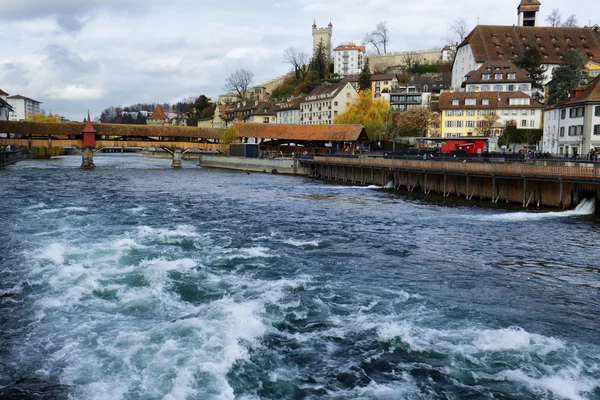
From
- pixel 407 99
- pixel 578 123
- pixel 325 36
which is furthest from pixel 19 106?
pixel 578 123

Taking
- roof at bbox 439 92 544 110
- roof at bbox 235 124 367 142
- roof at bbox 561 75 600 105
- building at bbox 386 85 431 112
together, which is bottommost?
roof at bbox 235 124 367 142

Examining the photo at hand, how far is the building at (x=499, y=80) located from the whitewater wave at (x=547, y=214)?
4954cm

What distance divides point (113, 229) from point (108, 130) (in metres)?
49.2

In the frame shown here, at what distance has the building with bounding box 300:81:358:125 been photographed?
89.4 meters

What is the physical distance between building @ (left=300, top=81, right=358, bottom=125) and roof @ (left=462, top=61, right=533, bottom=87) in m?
19.9

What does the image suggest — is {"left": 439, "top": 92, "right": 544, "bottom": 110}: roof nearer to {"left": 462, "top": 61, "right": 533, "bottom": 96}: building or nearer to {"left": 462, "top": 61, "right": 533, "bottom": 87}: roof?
{"left": 462, "top": 61, "right": 533, "bottom": 96}: building

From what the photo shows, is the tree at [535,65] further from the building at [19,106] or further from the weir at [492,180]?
the building at [19,106]

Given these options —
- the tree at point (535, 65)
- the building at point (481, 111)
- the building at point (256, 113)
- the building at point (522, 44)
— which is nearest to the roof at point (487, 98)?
the building at point (481, 111)

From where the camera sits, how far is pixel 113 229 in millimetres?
19297

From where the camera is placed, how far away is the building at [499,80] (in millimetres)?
70875

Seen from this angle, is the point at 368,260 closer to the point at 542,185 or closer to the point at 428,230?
the point at 428,230

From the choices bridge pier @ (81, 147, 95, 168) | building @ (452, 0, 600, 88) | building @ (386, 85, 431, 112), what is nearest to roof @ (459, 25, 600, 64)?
building @ (452, 0, 600, 88)

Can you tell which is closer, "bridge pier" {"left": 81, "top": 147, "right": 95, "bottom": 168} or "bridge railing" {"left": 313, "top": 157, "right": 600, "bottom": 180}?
"bridge railing" {"left": 313, "top": 157, "right": 600, "bottom": 180}

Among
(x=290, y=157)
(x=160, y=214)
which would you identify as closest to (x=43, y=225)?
(x=160, y=214)
